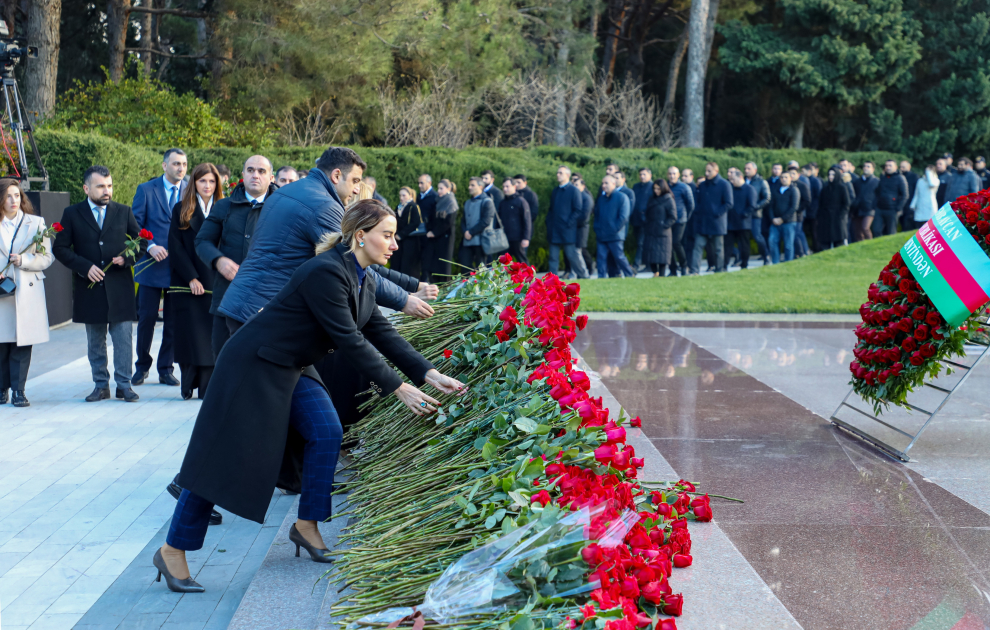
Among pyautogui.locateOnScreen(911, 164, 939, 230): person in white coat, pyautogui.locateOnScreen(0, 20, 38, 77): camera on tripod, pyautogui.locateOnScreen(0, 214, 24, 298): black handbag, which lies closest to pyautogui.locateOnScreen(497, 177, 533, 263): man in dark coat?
pyautogui.locateOnScreen(0, 20, 38, 77): camera on tripod

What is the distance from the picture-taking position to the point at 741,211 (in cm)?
1709

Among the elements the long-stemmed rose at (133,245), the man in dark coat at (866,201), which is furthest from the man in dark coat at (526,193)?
the long-stemmed rose at (133,245)

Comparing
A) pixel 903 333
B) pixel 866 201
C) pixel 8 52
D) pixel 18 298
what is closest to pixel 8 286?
pixel 18 298

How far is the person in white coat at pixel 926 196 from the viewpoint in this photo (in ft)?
59.6

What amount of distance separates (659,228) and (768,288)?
2.80 m

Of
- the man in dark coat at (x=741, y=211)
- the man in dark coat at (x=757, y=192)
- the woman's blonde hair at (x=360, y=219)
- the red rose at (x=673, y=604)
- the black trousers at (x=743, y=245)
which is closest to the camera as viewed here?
the red rose at (x=673, y=604)

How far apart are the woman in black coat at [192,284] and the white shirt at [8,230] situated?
4.18 ft

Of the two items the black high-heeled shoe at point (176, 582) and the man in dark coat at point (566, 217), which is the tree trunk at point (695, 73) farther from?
the black high-heeled shoe at point (176, 582)

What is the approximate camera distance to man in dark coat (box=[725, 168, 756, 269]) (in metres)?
17.0

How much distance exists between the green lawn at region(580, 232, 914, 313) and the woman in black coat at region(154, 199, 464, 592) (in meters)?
8.08

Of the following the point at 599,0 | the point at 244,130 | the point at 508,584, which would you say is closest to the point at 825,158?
the point at 599,0

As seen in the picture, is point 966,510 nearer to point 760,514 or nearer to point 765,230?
point 760,514

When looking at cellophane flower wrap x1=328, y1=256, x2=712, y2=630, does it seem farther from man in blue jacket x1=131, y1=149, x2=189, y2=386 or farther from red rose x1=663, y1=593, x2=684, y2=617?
man in blue jacket x1=131, y1=149, x2=189, y2=386

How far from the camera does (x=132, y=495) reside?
502 cm
